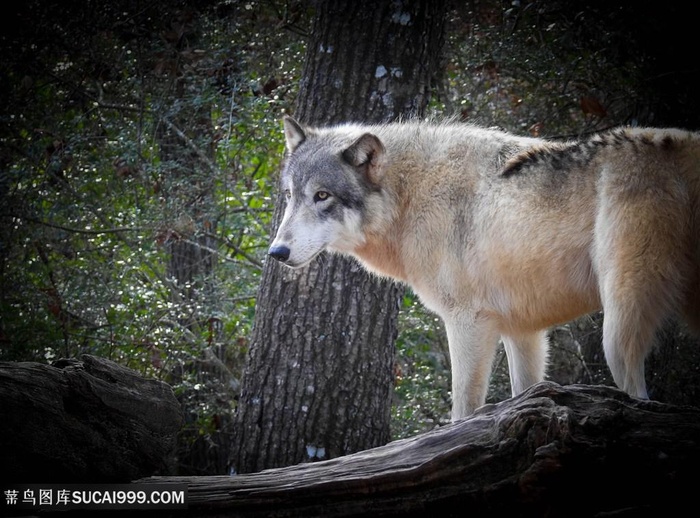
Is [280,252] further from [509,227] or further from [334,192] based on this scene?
[509,227]

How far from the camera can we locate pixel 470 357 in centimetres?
529

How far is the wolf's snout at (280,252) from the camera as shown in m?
5.30

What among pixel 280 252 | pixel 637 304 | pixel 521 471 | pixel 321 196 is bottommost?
pixel 521 471

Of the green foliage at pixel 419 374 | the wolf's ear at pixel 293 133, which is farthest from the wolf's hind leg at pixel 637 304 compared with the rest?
the green foliage at pixel 419 374

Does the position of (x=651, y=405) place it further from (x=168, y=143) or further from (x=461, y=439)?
→ (x=168, y=143)

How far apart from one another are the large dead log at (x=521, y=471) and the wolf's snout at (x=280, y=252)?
1814 millimetres

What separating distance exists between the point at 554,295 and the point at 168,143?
592cm

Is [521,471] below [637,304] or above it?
below

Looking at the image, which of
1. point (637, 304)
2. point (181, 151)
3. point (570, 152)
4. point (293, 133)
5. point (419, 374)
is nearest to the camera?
point (637, 304)

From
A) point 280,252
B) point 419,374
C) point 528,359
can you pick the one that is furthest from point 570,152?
point 419,374

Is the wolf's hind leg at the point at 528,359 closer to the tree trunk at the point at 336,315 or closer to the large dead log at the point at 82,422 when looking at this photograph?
the tree trunk at the point at 336,315

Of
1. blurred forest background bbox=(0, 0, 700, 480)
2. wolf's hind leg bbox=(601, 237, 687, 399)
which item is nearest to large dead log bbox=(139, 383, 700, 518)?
wolf's hind leg bbox=(601, 237, 687, 399)

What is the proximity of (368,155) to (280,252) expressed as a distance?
3.49ft

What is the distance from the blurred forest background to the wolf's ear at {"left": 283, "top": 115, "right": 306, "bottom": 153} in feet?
6.53
